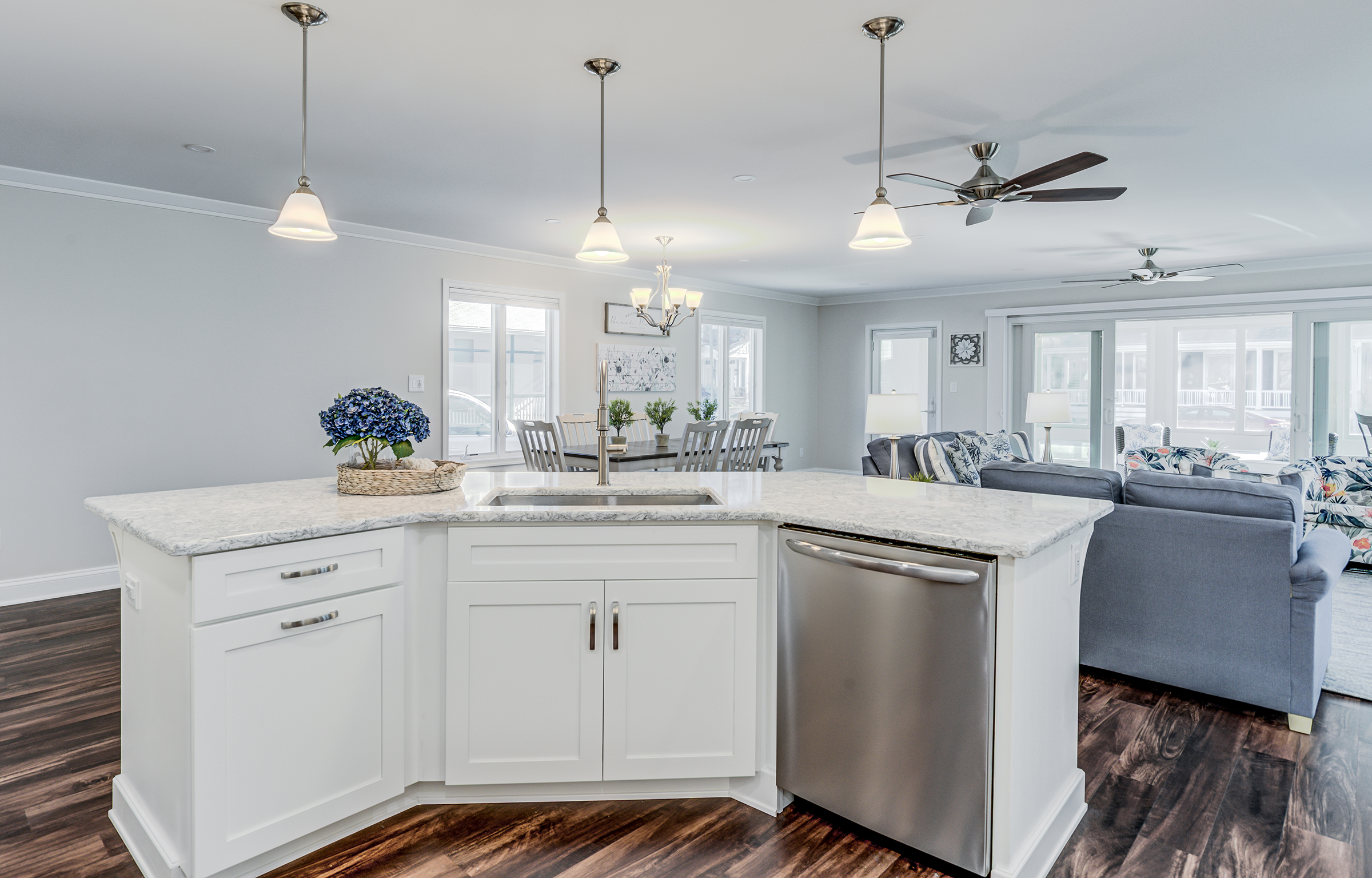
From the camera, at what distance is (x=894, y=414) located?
3.92 meters

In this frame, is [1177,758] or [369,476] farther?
[1177,758]

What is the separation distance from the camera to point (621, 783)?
211cm

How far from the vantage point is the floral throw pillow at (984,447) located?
5.29m

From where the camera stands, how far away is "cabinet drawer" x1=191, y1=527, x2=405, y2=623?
158cm

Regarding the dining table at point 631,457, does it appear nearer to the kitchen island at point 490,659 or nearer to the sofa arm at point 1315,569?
the kitchen island at point 490,659

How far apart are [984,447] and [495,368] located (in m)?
3.81

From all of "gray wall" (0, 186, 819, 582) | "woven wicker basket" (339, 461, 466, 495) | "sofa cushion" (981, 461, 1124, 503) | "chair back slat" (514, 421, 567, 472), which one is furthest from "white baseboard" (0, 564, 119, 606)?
"sofa cushion" (981, 461, 1124, 503)

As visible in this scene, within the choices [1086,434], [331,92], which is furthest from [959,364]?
[331,92]

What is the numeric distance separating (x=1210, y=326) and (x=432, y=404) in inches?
311

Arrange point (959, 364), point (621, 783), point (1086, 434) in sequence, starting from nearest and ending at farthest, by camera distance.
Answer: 1. point (621, 783)
2. point (1086, 434)
3. point (959, 364)

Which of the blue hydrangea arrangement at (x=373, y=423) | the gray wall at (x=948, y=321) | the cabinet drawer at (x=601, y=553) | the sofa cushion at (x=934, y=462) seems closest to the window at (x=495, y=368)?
the sofa cushion at (x=934, y=462)

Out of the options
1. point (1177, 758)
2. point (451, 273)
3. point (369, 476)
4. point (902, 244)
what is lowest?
point (1177, 758)

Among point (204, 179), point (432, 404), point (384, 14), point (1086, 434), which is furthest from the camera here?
point (1086, 434)

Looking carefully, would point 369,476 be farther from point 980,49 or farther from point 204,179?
point 204,179
